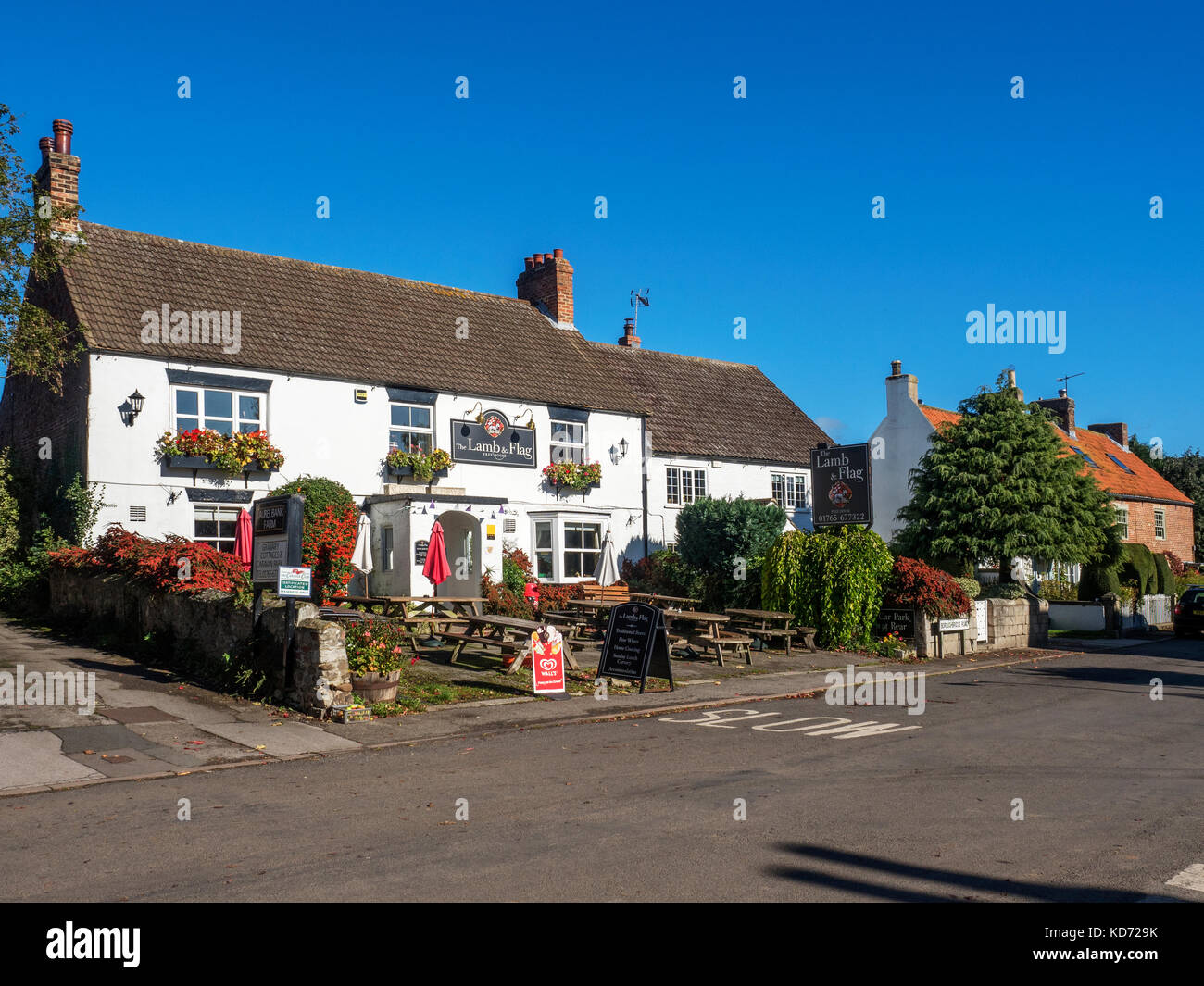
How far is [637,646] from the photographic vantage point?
614 inches

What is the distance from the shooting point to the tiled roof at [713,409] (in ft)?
114

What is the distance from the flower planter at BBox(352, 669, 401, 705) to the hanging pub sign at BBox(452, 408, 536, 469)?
12932 mm

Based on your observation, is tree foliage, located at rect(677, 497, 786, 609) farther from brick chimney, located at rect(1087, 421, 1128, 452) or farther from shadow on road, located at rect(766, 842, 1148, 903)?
brick chimney, located at rect(1087, 421, 1128, 452)

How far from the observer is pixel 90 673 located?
47.6 feet

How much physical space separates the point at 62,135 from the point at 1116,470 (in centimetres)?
4890

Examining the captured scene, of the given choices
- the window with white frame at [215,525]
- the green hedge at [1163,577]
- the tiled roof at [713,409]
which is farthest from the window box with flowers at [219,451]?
the green hedge at [1163,577]

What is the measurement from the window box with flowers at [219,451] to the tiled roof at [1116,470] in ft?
100

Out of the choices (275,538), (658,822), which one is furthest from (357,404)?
(658,822)

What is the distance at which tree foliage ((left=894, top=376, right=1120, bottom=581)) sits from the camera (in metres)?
28.6

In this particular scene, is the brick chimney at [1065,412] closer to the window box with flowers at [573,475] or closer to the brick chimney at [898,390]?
the brick chimney at [898,390]

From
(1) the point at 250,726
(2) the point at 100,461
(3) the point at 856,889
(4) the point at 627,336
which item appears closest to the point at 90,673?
(1) the point at 250,726

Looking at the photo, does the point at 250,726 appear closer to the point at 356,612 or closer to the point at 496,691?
the point at 356,612
